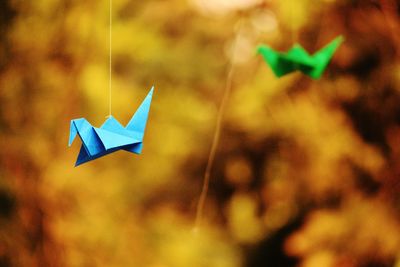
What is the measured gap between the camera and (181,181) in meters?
0.83

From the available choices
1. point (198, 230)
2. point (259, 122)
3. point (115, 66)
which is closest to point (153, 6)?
point (115, 66)

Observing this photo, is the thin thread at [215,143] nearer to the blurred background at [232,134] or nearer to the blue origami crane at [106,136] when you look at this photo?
the blurred background at [232,134]

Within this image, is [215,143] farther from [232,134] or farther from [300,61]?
[300,61]

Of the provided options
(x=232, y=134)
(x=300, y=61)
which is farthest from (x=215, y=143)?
(x=300, y=61)

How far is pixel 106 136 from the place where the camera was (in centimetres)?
56

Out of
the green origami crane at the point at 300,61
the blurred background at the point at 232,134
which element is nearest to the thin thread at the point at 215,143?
the blurred background at the point at 232,134

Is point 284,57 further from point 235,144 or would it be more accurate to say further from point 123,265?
point 123,265

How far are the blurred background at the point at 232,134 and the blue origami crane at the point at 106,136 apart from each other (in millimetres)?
216

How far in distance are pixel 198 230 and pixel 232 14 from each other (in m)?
0.38

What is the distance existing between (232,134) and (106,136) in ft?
0.99

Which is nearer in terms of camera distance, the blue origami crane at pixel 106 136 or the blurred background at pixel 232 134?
the blue origami crane at pixel 106 136

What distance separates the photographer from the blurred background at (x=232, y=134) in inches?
31.7

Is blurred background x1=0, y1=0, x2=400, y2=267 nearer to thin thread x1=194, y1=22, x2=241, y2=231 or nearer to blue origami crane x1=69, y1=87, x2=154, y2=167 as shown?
thin thread x1=194, y1=22, x2=241, y2=231

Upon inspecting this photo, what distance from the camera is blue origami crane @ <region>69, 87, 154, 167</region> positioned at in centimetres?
55
